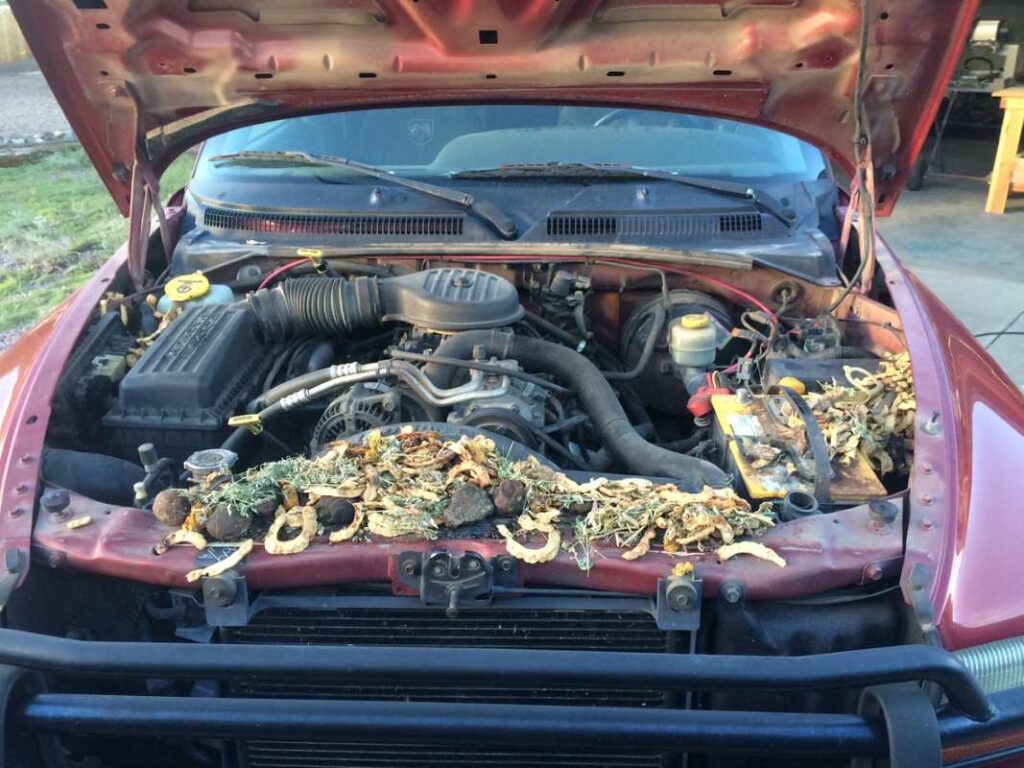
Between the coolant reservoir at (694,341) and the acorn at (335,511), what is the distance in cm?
105

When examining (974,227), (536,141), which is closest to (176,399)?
(536,141)

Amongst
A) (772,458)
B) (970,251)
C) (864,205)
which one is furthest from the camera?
(970,251)

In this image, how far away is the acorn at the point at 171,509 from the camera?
5.46 ft

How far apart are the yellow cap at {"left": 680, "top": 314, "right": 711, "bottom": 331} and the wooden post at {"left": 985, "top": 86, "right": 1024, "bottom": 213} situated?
21.7ft

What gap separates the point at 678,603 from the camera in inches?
59.6

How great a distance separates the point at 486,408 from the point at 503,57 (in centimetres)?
93

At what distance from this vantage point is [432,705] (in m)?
1.39

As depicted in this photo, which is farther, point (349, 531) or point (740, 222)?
point (740, 222)

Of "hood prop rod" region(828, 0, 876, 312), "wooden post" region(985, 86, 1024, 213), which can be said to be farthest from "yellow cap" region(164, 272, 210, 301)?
"wooden post" region(985, 86, 1024, 213)

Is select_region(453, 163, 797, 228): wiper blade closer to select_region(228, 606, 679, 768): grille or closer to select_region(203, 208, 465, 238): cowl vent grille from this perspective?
select_region(203, 208, 465, 238): cowl vent grille

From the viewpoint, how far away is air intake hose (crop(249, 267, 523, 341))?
2311 millimetres

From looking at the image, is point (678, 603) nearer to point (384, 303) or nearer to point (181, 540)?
point (181, 540)

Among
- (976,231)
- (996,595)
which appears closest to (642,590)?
(996,595)

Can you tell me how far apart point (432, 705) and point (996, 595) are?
0.98 meters
